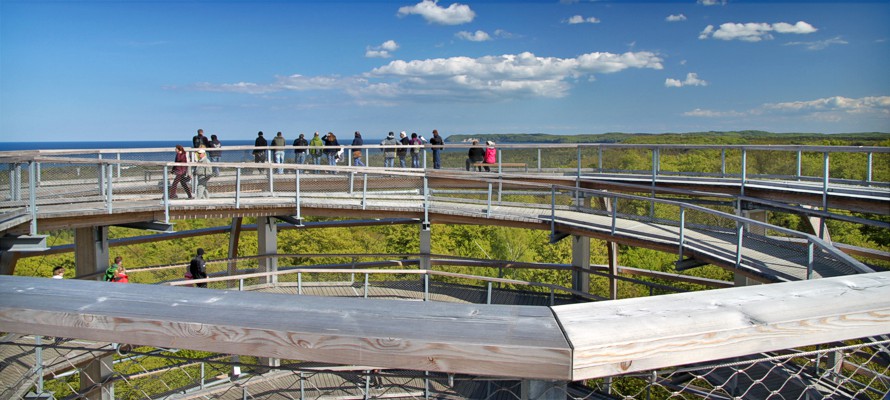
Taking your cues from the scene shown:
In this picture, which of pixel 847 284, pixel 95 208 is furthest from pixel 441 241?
pixel 847 284

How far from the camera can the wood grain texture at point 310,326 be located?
5.08ft

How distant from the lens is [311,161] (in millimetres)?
22422

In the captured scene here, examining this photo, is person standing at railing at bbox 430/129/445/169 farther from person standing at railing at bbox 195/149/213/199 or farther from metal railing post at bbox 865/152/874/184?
metal railing post at bbox 865/152/874/184

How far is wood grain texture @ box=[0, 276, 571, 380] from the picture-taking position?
155 centimetres

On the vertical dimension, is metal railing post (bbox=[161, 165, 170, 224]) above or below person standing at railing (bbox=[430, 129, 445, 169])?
below

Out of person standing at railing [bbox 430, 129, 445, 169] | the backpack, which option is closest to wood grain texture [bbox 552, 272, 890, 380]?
the backpack

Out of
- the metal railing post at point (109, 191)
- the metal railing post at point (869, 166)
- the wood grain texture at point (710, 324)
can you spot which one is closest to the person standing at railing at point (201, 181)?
the metal railing post at point (109, 191)

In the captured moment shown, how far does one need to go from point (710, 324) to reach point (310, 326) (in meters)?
0.96

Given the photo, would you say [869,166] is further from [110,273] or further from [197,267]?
[110,273]

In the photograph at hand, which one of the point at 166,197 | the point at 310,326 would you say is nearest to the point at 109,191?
the point at 166,197

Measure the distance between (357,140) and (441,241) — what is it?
2932 cm

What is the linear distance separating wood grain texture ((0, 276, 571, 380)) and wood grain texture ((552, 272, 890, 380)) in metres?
0.08

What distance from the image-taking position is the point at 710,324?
1.69 meters

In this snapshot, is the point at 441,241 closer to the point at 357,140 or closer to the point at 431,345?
the point at 357,140
